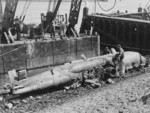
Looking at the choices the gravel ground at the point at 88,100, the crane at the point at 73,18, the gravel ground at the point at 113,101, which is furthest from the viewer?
the crane at the point at 73,18

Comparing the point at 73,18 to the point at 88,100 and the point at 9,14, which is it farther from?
the point at 88,100

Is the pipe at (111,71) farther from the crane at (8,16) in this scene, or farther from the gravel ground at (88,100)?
the crane at (8,16)

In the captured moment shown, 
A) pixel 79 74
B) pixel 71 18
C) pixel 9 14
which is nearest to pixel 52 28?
pixel 71 18

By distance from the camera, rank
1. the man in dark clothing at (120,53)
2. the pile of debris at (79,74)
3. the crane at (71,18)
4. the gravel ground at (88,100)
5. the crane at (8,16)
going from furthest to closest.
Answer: the crane at (71,18), the crane at (8,16), the man in dark clothing at (120,53), the pile of debris at (79,74), the gravel ground at (88,100)

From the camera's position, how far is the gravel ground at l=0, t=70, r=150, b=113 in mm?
12016

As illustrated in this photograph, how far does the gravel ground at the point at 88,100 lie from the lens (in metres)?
12.0

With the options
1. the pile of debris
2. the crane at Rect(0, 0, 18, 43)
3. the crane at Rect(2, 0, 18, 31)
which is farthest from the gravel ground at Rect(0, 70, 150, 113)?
the crane at Rect(2, 0, 18, 31)

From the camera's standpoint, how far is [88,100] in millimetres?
13164

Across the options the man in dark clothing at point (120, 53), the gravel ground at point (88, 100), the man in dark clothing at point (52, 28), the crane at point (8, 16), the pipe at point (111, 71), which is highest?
the crane at point (8, 16)

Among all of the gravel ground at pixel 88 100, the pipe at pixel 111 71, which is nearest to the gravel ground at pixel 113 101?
the gravel ground at pixel 88 100

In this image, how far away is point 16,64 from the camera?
20.4m

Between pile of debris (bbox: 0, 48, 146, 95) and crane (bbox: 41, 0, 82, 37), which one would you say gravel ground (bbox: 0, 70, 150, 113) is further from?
crane (bbox: 41, 0, 82, 37)

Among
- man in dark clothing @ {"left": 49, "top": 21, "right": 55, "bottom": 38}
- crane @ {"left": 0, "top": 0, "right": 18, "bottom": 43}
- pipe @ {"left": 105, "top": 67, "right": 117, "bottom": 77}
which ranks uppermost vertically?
crane @ {"left": 0, "top": 0, "right": 18, "bottom": 43}

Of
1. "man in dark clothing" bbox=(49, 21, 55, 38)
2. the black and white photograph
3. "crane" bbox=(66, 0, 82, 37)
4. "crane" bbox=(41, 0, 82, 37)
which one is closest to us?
the black and white photograph
